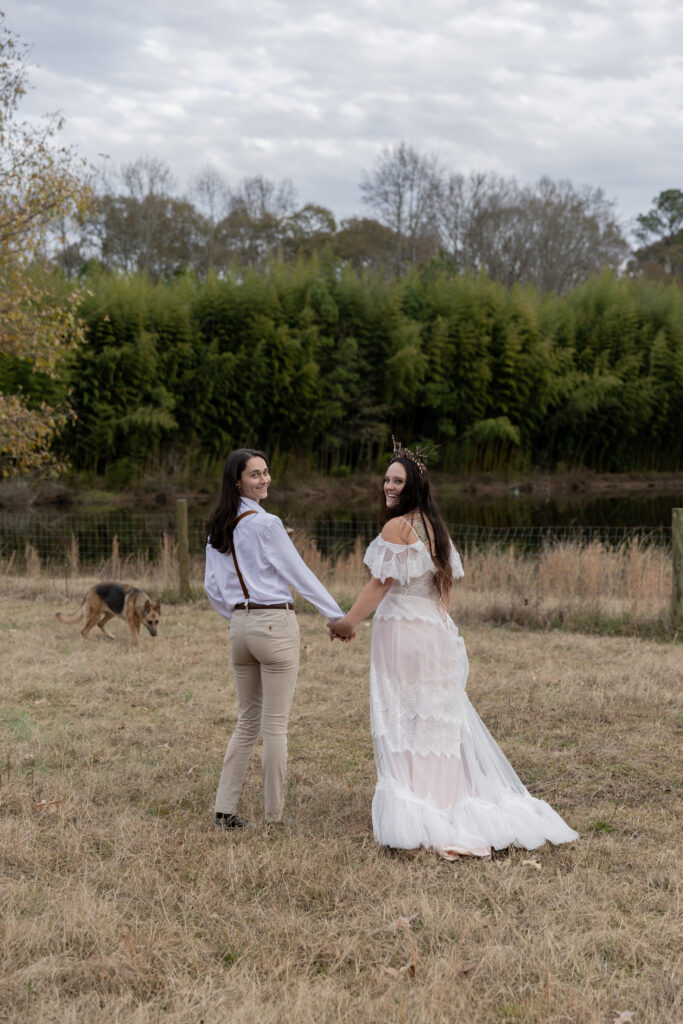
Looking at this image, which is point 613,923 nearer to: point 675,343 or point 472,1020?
point 472,1020

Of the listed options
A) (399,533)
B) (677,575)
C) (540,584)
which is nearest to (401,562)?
(399,533)

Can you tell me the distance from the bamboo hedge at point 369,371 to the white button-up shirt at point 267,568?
1827cm

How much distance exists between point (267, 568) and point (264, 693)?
0.47m

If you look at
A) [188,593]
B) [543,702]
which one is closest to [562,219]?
[188,593]

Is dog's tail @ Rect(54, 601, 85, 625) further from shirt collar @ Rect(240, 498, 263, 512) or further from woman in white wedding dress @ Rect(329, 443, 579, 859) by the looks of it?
woman in white wedding dress @ Rect(329, 443, 579, 859)

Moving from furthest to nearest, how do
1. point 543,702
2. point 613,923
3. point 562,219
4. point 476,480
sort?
point 562,219
point 476,480
point 543,702
point 613,923

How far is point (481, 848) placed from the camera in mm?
3111

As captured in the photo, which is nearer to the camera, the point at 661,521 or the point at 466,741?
the point at 466,741

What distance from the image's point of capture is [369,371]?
2436 cm

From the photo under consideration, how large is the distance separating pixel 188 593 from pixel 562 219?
108ft

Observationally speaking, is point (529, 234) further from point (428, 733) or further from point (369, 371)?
point (428, 733)

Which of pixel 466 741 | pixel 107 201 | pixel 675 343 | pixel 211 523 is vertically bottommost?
pixel 466 741

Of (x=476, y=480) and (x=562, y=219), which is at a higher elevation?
(x=562, y=219)

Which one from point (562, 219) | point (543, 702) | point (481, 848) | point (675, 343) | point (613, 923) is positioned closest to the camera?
point (613, 923)
